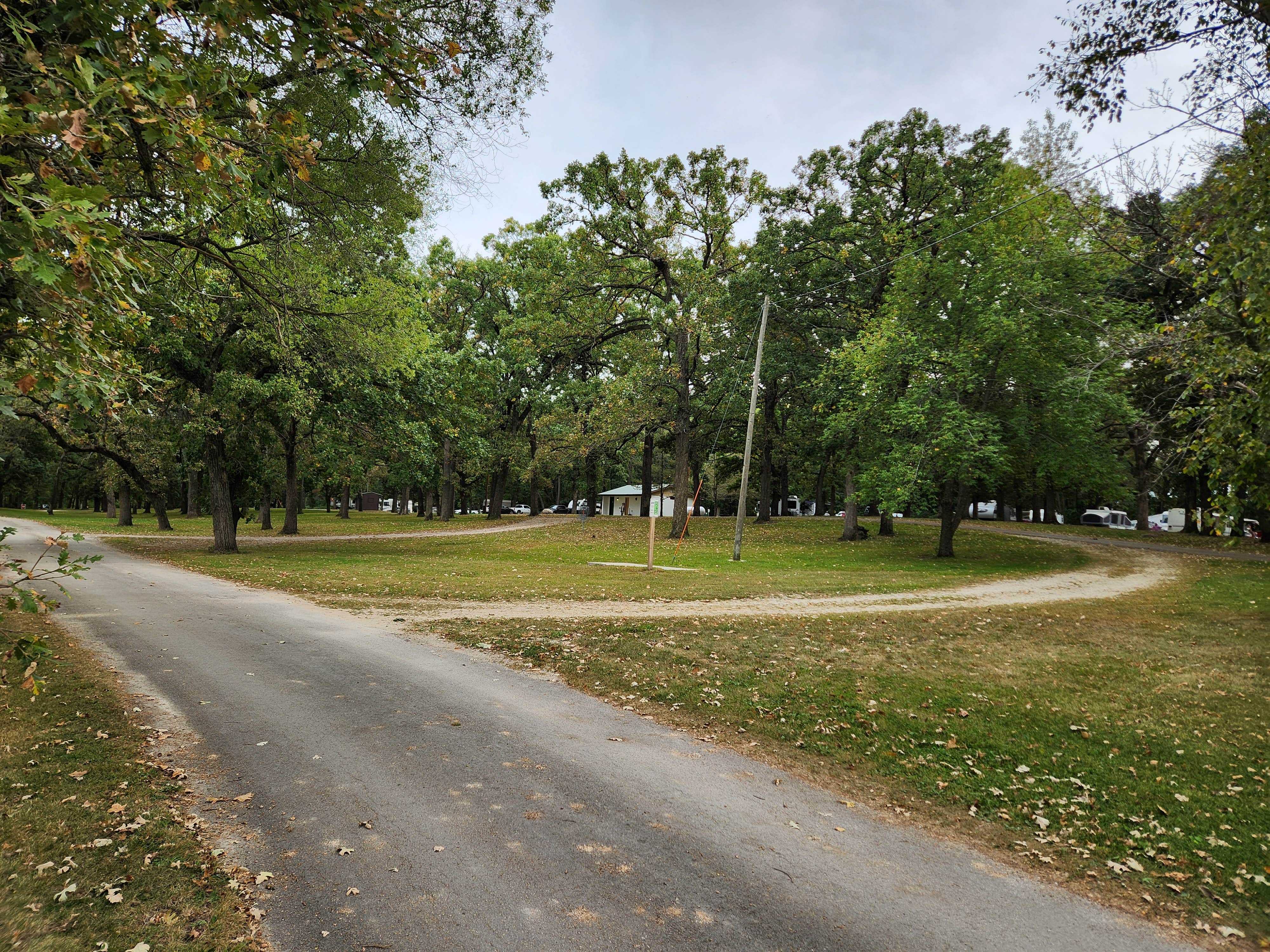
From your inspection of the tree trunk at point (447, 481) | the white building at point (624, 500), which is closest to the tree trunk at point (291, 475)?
the tree trunk at point (447, 481)

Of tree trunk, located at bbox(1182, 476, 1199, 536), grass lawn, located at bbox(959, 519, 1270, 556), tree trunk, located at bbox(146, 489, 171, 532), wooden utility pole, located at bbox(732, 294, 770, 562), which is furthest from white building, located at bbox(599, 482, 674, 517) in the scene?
wooden utility pole, located at bbox(732, 294, 770, 562)

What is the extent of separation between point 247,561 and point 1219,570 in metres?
28.9

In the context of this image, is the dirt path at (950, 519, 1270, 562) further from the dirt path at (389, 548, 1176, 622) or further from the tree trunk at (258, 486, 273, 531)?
the tree trunk at (258, 486, 273, 531)

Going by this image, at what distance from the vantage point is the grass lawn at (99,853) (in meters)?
3.10

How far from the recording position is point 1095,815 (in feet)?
16.6

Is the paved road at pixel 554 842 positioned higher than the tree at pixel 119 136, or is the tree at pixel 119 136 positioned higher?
the tree at pixel 119 136

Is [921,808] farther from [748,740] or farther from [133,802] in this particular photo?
[133,802]

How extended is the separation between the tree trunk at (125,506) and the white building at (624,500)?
3514cm

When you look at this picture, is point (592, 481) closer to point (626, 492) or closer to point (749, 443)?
point (626, 492)

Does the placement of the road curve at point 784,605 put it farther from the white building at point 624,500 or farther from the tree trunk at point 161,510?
the white building at point 624,500

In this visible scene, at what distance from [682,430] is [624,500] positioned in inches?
1590

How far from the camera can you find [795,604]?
13.0 m

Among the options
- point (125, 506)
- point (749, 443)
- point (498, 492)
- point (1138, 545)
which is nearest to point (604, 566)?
point (749, 443)

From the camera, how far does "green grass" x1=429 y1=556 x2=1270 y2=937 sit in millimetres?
4609
